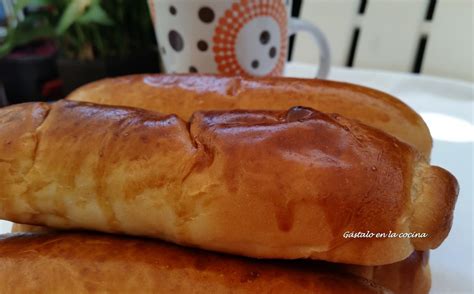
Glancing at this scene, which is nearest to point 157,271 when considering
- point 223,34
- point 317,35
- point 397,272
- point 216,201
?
point 216,201

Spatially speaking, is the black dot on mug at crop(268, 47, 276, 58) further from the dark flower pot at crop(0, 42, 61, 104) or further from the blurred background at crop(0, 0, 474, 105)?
the dark flower pot at crop(0, 42, 61, 104)

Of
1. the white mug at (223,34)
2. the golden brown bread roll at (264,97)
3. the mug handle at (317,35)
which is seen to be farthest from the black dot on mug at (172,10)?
the mug handle at (317,35)

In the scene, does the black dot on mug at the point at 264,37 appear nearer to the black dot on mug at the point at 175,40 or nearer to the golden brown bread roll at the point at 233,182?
the black dot on mug at the point at 175,40

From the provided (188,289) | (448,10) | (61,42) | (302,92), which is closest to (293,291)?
(188,289)

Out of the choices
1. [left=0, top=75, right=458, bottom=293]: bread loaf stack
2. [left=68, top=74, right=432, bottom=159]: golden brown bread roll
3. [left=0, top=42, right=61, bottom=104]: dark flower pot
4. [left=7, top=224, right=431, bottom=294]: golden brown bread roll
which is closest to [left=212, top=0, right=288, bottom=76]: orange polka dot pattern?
[left=68, top=74, right=432, bottom=159]: golden brown bread roll

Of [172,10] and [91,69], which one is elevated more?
[172,10]

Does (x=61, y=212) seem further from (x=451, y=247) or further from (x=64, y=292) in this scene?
(x=451, y=247)

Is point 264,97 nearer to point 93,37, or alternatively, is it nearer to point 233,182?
point 233,182
